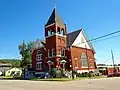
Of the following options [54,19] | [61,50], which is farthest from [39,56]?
[54,19]

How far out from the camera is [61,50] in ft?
164

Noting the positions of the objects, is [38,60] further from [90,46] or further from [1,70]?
[1,70]

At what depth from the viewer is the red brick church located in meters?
49.2

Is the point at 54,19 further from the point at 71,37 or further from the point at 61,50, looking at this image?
the point at 61,50

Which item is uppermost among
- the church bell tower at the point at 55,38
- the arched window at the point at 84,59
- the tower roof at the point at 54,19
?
the tower roof at the point at 54,19

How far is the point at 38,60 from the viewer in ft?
181

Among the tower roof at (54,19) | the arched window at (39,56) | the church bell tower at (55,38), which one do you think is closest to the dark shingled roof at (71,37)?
the church bell tower at (55,38)

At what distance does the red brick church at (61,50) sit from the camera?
4916 centimetres

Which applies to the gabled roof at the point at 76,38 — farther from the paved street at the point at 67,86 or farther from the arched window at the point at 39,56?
the paved street at the point at 67,86

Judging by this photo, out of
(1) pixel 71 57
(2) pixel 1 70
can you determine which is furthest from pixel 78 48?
(2) pixel 1 70

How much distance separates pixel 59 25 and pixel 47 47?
6341 millimetres

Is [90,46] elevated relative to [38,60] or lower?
elevated

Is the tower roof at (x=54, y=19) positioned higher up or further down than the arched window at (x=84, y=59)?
higher up

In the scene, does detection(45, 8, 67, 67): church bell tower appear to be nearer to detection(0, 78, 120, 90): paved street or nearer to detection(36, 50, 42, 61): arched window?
detection(36, 50, 42, 61): arched window
